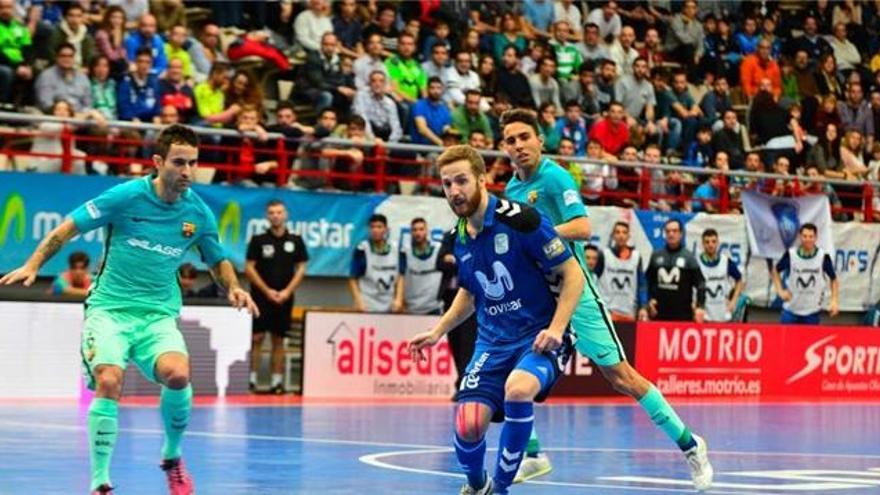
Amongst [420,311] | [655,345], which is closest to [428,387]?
[420,311]

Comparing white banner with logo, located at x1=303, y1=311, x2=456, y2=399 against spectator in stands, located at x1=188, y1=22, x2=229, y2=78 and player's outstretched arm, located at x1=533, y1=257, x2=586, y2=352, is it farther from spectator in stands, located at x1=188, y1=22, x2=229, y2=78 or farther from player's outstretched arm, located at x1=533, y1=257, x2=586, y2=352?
player's outstretched arm, located at x1=533, y1=257, x2=586, y2=352

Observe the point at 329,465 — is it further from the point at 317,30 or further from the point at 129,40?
the point at 317,30

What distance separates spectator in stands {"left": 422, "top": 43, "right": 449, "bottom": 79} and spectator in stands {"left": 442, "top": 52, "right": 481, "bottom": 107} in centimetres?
9

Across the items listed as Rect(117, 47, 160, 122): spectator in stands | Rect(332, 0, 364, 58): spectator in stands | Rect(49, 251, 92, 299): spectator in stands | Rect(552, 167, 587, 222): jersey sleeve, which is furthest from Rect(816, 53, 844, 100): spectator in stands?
Rect(552, 167, 587, 222): jersey sleeve

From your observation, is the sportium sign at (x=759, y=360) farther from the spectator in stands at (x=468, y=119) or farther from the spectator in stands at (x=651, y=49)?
the spectator in stands at (x=651, y=49)

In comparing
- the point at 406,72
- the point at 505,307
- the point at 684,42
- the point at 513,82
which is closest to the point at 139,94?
the point at 406,72

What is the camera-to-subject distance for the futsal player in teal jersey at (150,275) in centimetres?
1069

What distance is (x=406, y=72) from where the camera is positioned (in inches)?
1064

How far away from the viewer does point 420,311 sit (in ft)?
81.3

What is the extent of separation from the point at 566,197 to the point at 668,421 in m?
1.63

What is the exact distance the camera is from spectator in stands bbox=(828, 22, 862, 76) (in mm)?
36438

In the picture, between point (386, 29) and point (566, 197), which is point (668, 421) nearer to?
point (566, 197)

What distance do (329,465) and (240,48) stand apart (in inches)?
517

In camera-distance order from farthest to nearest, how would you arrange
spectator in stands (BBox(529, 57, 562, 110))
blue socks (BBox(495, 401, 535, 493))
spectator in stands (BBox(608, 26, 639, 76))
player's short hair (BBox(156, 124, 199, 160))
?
spectator in stands (BBox(608, 26, 639, 76))
spectator in stands (BBox(529, 57, 562, 110))
player's short hair (BBox(156, 124, 199, 160))
blue socks (BBox(495, 401, 535, 493))
